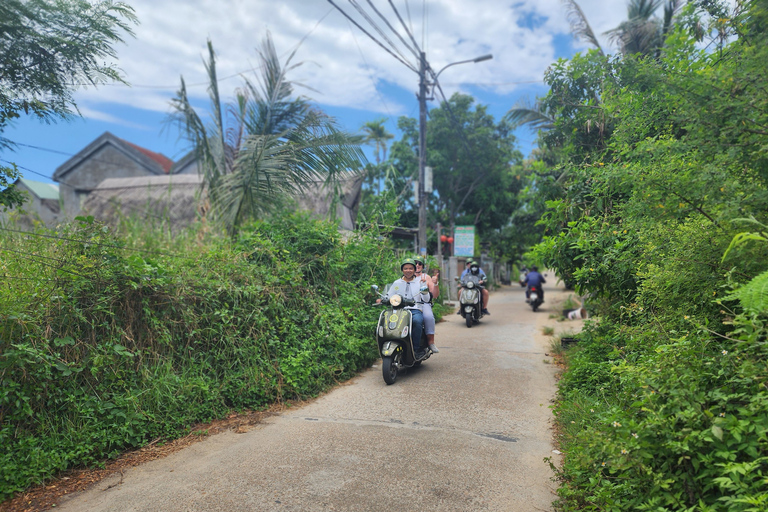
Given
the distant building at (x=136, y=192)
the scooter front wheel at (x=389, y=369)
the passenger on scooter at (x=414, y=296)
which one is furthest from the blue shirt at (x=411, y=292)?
the distant building at (x=136, y=192)

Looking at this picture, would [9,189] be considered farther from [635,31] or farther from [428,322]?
[635,31]

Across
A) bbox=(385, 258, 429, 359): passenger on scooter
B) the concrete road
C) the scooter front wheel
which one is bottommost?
the concrete road

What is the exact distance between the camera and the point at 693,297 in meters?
3.63

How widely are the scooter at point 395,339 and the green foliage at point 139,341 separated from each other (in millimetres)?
475

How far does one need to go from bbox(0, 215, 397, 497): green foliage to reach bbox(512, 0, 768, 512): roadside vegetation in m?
3.08

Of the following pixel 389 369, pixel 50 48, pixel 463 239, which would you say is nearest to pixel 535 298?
pixel 463 239

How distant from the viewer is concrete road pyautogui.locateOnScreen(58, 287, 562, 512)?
3250 mm

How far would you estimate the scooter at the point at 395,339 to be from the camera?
241 inches

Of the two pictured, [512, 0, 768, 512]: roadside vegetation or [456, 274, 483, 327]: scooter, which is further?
[456, 274, 483, 327]: scooter

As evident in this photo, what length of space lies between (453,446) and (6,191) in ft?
13.5

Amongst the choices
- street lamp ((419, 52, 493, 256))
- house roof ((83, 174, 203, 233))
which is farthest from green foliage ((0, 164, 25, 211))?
street lamp ((419, 52, 493, 256))

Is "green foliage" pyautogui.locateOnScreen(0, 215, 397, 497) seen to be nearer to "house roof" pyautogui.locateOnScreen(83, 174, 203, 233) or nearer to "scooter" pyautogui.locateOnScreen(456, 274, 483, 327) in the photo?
"scooter" pyautogui.locateOnScreen(456, 274, 483, 327)

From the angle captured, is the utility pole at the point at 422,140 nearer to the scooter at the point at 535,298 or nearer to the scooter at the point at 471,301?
the scooter at the point at 471,301

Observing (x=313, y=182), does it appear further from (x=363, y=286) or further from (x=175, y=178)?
(x=175, y=178)
